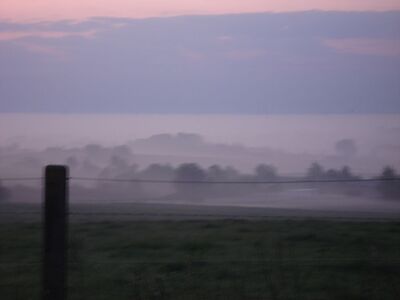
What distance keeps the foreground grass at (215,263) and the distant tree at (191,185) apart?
598 centimetres

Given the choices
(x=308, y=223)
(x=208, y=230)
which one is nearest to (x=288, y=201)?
(x=308, y=223)

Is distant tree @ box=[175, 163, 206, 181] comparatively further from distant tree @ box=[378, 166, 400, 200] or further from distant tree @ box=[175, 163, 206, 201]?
distant tree @ box=[378, 166, 400, 200]

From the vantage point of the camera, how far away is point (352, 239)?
1206cm

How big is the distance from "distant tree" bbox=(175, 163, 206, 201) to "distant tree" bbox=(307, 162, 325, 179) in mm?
2702

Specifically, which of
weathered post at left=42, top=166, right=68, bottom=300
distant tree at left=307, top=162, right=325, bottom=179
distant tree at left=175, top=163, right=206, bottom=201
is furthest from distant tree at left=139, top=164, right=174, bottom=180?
weathered post at left=42, top=166, right=68, bottom=300

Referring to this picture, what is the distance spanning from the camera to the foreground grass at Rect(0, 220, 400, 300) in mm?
8422

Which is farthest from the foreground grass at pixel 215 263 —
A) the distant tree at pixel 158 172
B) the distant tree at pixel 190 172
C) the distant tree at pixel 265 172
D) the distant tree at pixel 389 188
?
the distant tree at pixel 158 172

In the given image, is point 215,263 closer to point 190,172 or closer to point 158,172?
point 190,172

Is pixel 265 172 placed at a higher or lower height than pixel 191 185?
higher

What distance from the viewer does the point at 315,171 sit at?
19.8 metres

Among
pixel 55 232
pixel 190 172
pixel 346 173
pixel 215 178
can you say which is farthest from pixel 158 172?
pixel 55 232

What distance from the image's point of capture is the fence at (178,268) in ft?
23.1

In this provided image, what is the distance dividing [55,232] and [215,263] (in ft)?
10.3

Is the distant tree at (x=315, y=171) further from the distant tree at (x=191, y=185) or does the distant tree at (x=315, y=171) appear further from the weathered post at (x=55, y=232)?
the weathered post at (x=55, y=232)
